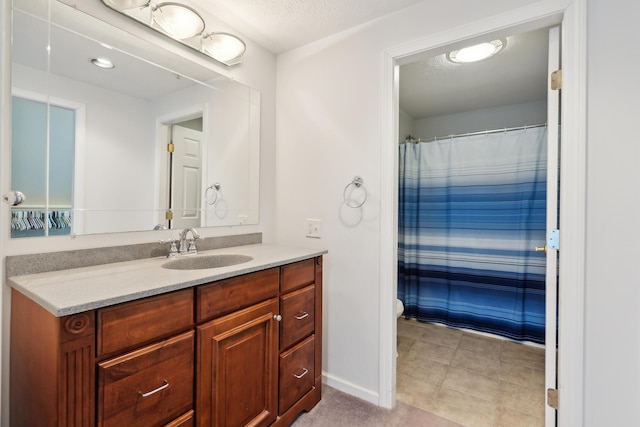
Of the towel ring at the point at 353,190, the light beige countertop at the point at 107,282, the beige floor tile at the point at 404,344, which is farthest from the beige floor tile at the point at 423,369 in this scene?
the light beige countertop at the point at 107,282

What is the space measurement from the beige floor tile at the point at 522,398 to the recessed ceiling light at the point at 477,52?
2.22 m

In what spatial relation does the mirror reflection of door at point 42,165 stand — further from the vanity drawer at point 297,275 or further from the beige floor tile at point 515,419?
the beige floor tile at point 515,419

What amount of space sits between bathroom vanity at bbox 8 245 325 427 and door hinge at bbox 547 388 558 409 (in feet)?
3.83

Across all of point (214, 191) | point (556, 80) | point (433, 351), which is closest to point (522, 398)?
point (433, 351)

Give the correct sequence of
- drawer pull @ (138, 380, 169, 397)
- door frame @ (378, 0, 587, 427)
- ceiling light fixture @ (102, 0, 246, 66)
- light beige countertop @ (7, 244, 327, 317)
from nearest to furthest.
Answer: light beige countertop @ (7, 244, 327, 317), drawer pull @ (138, 380, 169, 397), door frame @ (378, 0, 587, 427), ceiling light fixture @ (102, 0, 246, 66)

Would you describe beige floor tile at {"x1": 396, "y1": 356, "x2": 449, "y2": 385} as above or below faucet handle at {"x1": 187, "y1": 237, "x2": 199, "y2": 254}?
below

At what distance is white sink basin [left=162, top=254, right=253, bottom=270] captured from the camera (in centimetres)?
143

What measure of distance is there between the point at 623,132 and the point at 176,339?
1.86 m

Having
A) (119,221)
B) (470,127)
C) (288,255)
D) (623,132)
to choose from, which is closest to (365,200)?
(288,255)

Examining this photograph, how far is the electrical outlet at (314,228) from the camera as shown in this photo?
1899 millimetres

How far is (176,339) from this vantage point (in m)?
0.99

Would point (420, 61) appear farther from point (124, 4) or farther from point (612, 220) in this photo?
point (124, 4)

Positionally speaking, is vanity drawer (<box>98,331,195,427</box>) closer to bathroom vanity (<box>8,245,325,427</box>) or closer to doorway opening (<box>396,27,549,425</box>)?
bathroom vanity (<box>8,245,325,427</box>)

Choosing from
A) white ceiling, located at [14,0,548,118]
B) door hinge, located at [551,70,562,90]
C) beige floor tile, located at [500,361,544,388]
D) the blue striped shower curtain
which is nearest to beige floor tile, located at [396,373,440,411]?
beige floor tile, located at [500,361,544,388]
